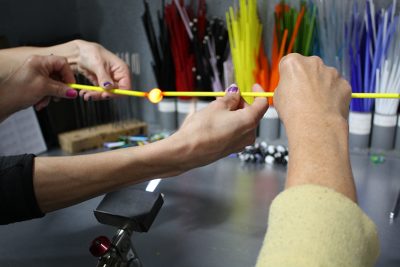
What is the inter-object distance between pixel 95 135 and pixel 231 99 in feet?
2.01

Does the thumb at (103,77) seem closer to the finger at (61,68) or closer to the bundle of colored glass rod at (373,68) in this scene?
the finger at (61,68)

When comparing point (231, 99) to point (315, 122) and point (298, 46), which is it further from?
point (298, 46)

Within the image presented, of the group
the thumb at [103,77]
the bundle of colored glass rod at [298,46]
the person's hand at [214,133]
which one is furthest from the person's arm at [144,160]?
the bundle of colored glass rod at [298,46]

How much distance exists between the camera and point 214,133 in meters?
0.54

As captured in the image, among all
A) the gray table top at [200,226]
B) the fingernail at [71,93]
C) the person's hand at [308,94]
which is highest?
the person's hand at [308,94]

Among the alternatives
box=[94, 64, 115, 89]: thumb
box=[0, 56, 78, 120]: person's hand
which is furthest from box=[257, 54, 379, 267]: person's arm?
box=[0, 56, 78, 120]: person's hand

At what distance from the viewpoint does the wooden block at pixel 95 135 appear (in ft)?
3.54

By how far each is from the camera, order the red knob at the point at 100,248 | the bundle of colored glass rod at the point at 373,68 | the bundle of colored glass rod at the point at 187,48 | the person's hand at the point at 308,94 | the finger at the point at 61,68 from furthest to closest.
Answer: the bundle of colored glass rod at the point at 187,48 < the bundle of colored glass rod at the point at 373,68 < the finger at the point at 61,68 < the red knob at the point at 100,248 < the person's hand at the point at 308,94

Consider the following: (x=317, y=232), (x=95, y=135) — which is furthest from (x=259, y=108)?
(x=95, y=135)

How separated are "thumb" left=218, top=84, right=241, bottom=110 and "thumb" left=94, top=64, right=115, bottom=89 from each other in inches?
10.4

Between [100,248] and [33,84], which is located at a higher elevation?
[33,84]

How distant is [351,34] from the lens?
0.95 m

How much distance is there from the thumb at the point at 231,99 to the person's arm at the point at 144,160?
2 cm

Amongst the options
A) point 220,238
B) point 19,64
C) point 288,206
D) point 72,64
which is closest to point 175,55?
point 72,64
